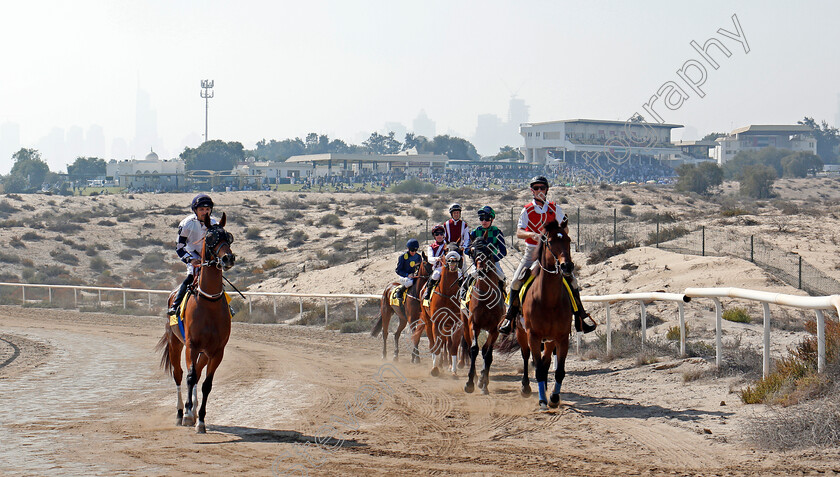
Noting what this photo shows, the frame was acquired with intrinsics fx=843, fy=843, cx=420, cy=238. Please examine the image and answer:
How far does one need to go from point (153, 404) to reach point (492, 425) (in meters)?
4.75

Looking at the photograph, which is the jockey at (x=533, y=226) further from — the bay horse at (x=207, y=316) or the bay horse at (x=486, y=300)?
the bay horse at (x=207, y=316)

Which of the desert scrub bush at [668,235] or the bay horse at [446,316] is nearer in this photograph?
the bay horse at [446,316]

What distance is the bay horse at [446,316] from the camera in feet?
42.6

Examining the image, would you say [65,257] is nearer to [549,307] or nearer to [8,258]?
[8,258]

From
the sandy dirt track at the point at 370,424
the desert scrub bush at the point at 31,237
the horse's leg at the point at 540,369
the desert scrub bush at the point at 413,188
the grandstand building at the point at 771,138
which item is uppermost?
the grandstand building at the point at 771,138

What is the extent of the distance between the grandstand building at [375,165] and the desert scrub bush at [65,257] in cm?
6182

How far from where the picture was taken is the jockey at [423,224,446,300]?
43.5 ft

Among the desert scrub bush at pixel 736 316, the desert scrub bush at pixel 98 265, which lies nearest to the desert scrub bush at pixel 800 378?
the desert scrub bush at pixel 736 316

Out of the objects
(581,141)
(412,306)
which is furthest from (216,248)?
(581,141)

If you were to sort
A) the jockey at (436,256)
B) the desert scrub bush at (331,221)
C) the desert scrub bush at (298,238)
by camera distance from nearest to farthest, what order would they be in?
the jockey at (436,256), the desert scrub bush at (298,238), the desert scrub bush at (331,221)

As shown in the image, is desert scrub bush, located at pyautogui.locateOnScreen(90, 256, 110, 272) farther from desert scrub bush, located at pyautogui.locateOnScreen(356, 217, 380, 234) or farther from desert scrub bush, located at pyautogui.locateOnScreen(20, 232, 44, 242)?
desert scrub bush, located at pyautogui.locateOnScreen(356, 217, 380, 234)

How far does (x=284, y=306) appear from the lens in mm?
27750

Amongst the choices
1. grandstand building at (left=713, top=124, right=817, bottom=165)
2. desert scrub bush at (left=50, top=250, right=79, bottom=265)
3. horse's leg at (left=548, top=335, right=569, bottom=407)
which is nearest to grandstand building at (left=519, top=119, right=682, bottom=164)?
desert scrub bush at (left=50, top=250, right=79, bottom=265)

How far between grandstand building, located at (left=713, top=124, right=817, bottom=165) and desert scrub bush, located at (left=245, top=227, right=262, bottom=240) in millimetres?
90002
